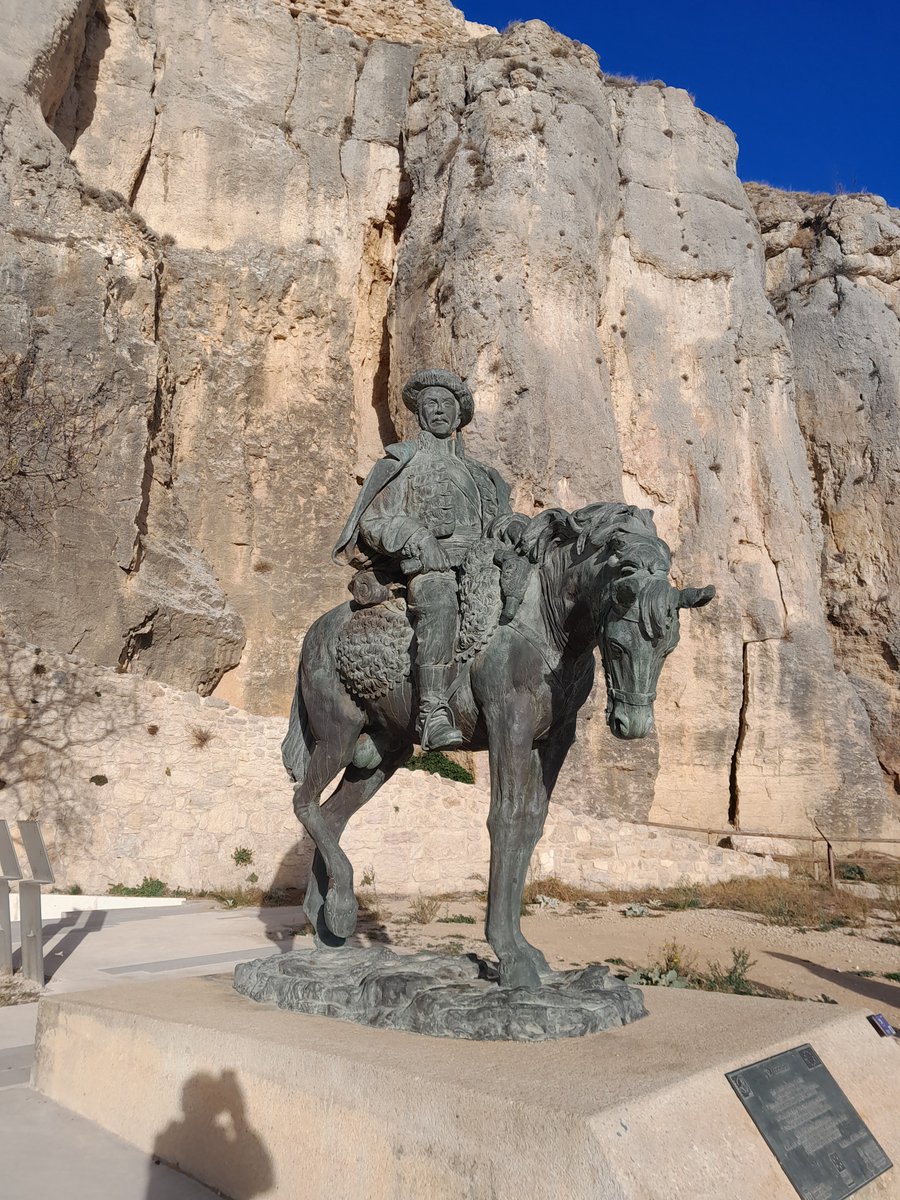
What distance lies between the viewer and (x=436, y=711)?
11.9ft

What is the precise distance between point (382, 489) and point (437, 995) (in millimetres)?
2233

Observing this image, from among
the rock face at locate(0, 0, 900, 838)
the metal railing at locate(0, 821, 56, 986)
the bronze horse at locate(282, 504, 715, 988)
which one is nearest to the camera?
the bronze horse at locate(282, 504, 715, 988)

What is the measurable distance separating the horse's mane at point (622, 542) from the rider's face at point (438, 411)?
3.09 feet

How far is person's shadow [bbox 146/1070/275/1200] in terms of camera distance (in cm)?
287

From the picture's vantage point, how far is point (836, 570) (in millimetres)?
20688

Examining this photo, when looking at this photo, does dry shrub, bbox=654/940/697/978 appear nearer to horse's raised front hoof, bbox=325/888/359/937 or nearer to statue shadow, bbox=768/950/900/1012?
statue shadow, bbox=768/950/900/1012

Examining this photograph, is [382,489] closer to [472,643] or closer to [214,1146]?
[472,643]

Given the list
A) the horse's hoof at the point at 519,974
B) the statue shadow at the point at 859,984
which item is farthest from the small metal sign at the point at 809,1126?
the statue shadow at the point at 859,984

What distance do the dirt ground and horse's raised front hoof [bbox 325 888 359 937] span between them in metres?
2.85

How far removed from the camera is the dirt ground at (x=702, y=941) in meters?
6.72

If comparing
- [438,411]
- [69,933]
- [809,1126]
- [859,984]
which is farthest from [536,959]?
[69,933]

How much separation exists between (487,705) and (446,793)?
868cm

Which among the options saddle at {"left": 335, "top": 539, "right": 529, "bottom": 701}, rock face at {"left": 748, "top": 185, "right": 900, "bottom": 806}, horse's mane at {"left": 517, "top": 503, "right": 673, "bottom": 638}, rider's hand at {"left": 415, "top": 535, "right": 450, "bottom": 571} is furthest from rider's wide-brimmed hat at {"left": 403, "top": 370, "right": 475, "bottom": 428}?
rock face at {"left": 748, "top": 185, "right": 900, "bottom": 806}

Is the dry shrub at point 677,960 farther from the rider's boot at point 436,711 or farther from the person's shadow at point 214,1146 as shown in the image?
the person's shadow at point 214,1146
